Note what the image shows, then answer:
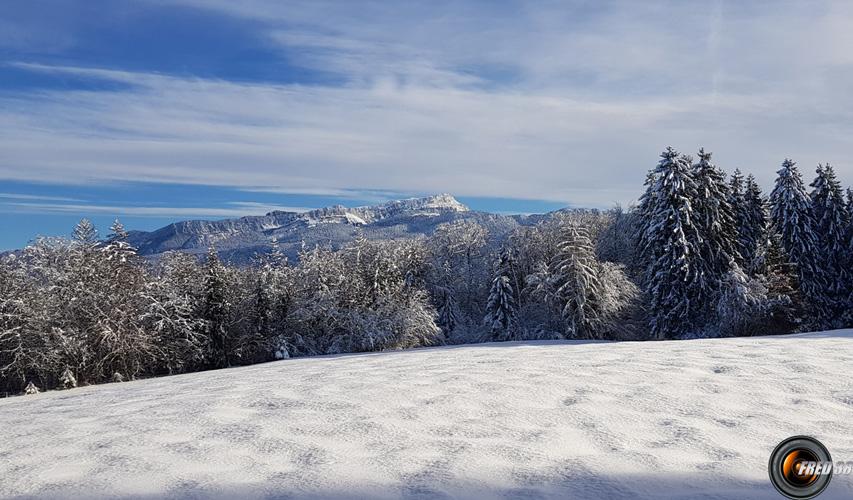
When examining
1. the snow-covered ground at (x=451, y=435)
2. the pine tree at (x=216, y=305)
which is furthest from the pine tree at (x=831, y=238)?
the pine tree at (x=216, y=305)

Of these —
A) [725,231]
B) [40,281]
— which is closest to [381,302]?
[40,281]

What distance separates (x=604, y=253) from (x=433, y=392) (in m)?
42.0

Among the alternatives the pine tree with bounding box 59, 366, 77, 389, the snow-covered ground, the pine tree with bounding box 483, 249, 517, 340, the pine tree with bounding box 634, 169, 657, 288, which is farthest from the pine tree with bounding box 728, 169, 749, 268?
the pine tree with bounding box 59, 366, 77, 389

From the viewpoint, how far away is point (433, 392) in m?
6.87

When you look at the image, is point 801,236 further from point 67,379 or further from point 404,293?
point 67,379

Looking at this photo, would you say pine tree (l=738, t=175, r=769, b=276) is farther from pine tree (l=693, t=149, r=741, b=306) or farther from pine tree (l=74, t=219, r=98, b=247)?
pine tree (l=74, t=219, r=98, b=247)

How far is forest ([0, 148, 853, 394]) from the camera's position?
23.9m

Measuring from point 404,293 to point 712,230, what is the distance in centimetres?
2114

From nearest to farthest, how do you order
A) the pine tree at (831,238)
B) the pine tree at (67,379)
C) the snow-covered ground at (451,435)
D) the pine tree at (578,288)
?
the snow-covered ground at (451,435) < the pine tree at (67,379) < the pine tree at (831,238) < the pine tree at (578,288)

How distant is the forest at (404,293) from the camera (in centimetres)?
2386

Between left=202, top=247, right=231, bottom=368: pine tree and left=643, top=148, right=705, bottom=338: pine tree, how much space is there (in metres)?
27.6

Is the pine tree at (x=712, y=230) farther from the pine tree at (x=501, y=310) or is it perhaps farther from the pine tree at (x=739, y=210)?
the pine tree at (x=501, y=310)

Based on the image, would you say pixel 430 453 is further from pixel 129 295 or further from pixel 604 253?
pixel 604 253

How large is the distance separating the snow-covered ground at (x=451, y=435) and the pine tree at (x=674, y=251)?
25.5m
